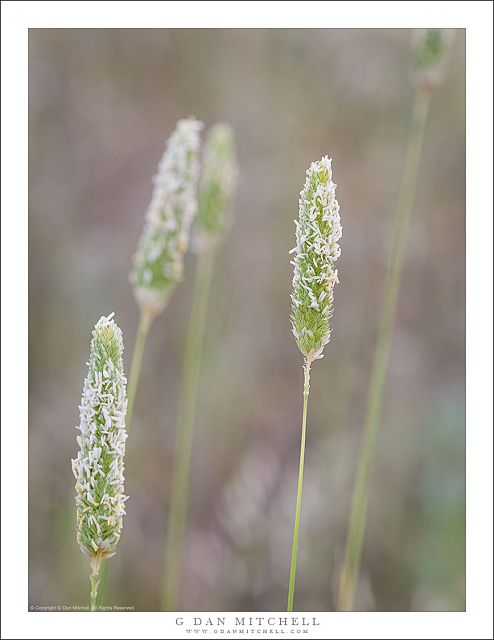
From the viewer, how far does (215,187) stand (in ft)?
3.91

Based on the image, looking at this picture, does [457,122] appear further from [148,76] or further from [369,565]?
[369,565]

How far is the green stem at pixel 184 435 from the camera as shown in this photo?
4.63ft

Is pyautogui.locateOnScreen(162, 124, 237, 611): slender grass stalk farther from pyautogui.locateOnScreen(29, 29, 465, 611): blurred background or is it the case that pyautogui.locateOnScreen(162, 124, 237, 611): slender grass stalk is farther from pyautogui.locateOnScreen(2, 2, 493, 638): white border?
pyautogui.locateOnScreen(2, 2, 493, 638): white border

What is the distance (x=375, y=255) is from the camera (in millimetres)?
1687

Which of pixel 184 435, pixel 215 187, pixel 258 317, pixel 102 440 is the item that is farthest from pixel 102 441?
pixel 258 317

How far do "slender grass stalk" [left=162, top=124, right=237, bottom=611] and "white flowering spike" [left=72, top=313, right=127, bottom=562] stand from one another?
0.47m

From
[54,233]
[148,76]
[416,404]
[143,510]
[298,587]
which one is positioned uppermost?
[148,76]

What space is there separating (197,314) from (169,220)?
631mm

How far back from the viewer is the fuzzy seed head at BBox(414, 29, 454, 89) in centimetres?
117

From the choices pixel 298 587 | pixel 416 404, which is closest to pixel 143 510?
pixel 298 587

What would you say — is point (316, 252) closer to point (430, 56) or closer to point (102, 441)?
point (102, 441)

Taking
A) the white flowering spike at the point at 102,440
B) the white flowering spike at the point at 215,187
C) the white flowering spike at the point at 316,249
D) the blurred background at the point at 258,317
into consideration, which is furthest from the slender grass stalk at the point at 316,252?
the blurred background at the point at 258,317

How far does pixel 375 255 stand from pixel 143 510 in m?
0.89

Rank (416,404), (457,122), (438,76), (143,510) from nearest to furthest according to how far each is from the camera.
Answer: (438,76) → (457,122) → (143,510) → (416,404)
